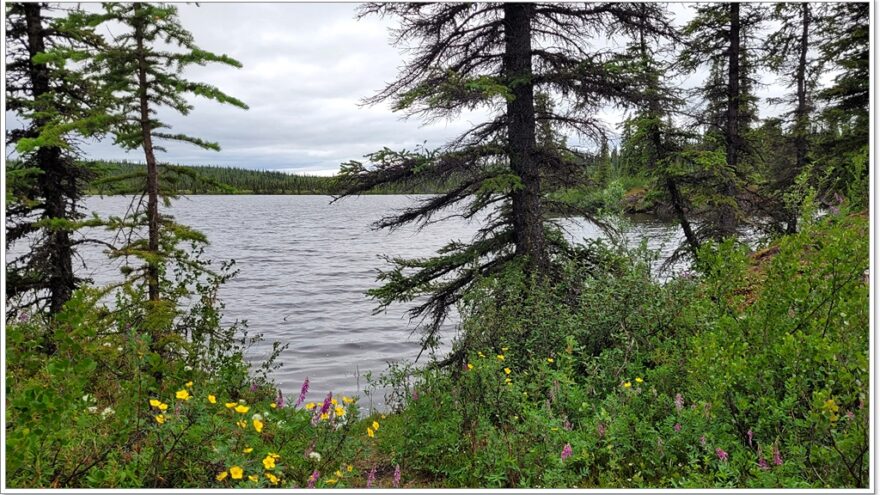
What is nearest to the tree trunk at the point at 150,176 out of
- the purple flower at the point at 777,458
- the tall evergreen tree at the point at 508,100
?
the tall evergreen tree at the point at 508,100

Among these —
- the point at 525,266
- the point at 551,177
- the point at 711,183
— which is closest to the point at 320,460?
the point at 525,266

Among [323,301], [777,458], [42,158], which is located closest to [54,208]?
[42,158]

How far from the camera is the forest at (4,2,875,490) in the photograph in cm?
387

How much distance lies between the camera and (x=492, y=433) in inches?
185

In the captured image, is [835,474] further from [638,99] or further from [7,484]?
[638,99]

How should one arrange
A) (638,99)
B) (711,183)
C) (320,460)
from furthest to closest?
(711,183), (638,99), (320,460)

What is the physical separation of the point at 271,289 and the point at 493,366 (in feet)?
55.3

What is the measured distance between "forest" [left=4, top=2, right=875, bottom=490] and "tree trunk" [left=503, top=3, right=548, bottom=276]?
40mm

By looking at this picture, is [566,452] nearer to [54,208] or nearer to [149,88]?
[149,88]

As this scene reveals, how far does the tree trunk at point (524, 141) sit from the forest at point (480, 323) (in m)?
0.04

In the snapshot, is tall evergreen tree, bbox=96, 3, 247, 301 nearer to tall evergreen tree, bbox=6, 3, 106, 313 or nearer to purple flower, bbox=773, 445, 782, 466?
tall evergreen tree, bbox=6, 3, 106, 313

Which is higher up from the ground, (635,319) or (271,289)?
(635,319)

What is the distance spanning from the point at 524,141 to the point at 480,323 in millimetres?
3340

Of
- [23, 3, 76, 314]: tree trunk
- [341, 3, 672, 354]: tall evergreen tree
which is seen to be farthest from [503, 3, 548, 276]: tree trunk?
[23, 3, 76, 314]: tree trunk
